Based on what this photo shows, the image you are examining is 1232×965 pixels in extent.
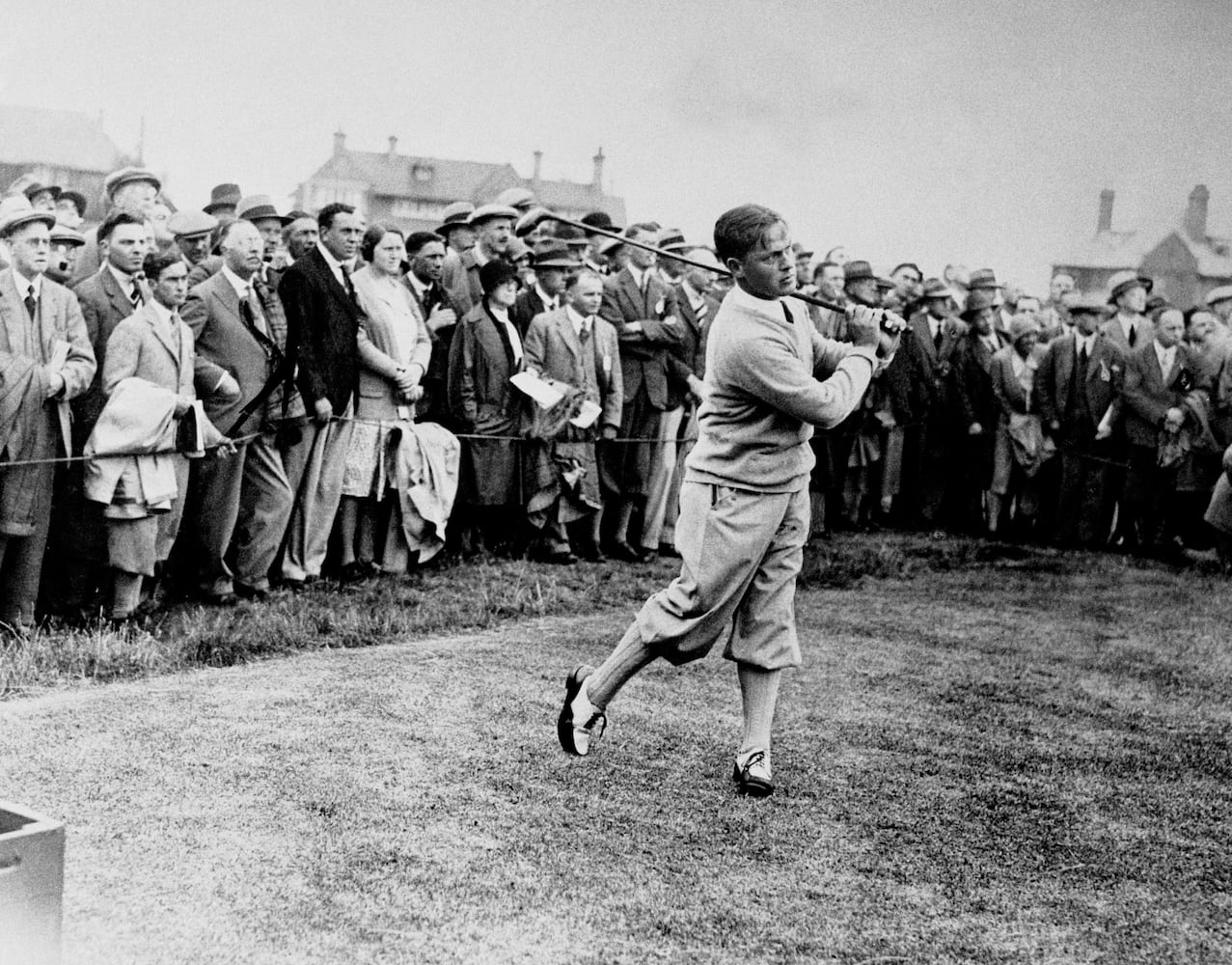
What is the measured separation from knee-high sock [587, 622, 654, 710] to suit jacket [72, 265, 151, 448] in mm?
3348

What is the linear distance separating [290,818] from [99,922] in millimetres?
905

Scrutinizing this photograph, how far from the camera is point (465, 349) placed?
9.80 meters

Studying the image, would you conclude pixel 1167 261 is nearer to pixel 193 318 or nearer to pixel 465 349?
pixel 465 349

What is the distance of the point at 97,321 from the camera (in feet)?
25.5

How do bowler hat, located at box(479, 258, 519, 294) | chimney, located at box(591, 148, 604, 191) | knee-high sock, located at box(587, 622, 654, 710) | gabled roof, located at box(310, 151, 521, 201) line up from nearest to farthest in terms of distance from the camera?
knee-high sock, located at box(587, 622, 654, 710), bowler hat, located at box(479, 258, 519, 294), gabled roof, located at box(310, 151, 521, 201), chimney, located at box(591, 148, 604, 191)

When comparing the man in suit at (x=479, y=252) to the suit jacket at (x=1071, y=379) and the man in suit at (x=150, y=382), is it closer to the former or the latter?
the man in suit at (x=150, y=382)

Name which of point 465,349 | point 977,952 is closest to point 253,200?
point 465,349

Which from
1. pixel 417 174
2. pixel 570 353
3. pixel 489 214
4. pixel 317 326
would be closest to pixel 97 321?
pixel 317 326

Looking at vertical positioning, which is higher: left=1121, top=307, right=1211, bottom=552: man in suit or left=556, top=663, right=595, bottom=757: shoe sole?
left=1121, top=307, right=1211, bottom=552: man in suit

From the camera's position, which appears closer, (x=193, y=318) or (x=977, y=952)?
(x=977, y=952)

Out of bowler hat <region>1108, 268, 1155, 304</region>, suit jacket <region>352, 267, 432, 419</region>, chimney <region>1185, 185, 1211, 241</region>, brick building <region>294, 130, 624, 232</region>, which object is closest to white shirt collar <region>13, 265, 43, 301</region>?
suit jacket <region>352, 267, 432, 419</region>

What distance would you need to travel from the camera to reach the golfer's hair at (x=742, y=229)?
211 inches

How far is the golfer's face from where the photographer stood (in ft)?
17.5

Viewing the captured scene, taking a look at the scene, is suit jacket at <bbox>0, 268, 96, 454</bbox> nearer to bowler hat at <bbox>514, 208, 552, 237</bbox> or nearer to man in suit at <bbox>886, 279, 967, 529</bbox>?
bowler hat at <bbox>514, 208, 552, 237</bbox>
